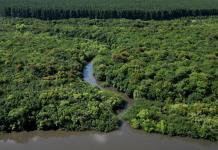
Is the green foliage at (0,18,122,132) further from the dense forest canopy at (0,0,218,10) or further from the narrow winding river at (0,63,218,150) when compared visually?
the dense forest canopy at (0,0,218,10)

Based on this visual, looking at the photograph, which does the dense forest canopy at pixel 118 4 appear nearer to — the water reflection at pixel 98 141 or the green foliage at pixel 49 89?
the green foliage at pixel 49 89

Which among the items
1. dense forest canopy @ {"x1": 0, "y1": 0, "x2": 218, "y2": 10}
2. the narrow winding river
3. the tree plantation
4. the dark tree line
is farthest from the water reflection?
dense forest canopy @ {"x1": 0, "y1": 0, "x2": 218, "y2": 10}

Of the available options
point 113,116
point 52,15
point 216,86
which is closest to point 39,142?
point 113,116

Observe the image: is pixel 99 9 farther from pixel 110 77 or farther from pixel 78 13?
pixel 110 77

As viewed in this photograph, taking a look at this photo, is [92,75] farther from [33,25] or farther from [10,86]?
[33,25]

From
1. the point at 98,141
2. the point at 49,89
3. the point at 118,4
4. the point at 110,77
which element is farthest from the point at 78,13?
the point at 98,141

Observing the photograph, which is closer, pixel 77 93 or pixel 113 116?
pixel 113 116
